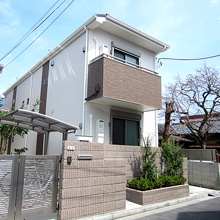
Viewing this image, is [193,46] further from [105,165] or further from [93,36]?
[105,165]

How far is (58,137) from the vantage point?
9523 mm

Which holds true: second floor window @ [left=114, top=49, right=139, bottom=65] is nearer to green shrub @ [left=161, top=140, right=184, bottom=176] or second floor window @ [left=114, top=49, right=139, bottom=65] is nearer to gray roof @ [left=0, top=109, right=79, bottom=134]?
gray roof @ [left=0, top=109, right=79, bottom=134]

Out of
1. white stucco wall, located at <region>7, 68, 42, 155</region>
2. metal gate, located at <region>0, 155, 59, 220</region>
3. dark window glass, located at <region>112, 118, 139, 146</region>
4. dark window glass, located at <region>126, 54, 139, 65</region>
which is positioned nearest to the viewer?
metal gate, located at <region>0, 155, 59, 220</region>

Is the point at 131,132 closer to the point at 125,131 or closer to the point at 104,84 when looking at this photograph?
the point at 125,131

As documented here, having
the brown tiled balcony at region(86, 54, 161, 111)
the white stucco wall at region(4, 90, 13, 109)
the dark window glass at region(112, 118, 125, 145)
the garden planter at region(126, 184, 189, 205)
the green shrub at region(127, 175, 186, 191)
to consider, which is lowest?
the garden planter at region(126, 184, 189, 205)

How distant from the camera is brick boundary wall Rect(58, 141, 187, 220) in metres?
4.55

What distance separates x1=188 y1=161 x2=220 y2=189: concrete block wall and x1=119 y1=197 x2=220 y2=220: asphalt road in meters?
2.13

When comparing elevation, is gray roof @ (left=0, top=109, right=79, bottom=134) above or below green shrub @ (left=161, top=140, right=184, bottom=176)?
above

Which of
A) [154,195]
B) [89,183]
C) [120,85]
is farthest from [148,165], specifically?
[120,85]

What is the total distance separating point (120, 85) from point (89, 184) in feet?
13.5

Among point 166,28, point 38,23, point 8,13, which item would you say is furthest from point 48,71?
point 166,28

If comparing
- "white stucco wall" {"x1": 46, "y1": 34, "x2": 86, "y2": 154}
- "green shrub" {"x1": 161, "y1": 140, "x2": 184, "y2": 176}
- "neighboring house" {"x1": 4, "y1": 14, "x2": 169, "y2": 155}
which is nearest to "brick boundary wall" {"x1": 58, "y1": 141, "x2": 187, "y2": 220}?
"neighboring house" {"x1": 4, "y1": 14, "x2": 169, "y2": 155}

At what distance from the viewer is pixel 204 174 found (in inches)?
357

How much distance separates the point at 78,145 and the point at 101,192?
134 centimetres
